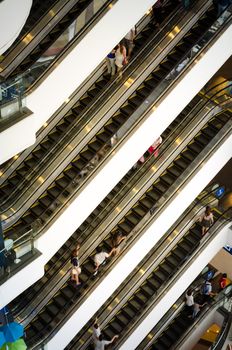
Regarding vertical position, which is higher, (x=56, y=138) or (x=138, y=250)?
(x=56, y=138)

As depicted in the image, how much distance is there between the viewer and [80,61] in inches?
715

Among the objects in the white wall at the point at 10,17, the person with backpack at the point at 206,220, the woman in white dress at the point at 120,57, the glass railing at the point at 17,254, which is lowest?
the glass railing at the point at 17,254

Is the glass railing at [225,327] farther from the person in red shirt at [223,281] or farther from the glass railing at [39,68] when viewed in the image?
the glass railing at [39,68]

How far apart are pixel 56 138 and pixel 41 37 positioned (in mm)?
2248

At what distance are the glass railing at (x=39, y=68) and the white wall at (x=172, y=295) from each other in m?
6.79

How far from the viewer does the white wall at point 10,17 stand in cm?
1516

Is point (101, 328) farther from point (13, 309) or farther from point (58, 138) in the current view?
point (58, 138)

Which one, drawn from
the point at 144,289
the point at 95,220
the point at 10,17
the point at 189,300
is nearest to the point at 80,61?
the point at 10,17

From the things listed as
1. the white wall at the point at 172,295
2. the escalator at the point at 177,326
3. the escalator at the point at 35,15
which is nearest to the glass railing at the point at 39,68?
the escalator at the point at 35,15

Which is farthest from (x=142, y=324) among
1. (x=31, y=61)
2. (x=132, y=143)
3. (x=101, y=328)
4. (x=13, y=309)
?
(x=31, y=61)

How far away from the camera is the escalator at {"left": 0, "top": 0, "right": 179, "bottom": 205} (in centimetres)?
A: 1934

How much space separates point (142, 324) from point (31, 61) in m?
6.99

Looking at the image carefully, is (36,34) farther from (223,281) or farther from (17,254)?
(223,281)

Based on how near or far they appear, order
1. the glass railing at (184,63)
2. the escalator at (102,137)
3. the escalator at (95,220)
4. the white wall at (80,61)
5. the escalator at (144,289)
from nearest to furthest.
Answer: the white wall at (80,61)
the glass railing at (184,63)
the escalator at (102,137)
the escalator at (95,220)
the escalator at (144,289)
